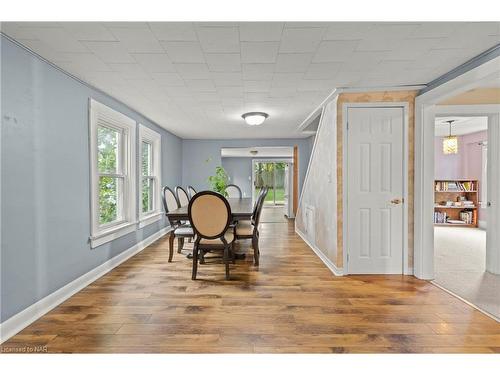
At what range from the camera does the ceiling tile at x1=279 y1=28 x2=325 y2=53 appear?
6.22 ft

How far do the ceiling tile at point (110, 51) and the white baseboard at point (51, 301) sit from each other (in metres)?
2.10

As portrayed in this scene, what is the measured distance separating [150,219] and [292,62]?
3.67 metres

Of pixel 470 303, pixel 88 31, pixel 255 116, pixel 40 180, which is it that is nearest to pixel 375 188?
pixel 470 303

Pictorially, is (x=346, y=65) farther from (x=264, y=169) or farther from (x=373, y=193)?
(x=264, y=169)

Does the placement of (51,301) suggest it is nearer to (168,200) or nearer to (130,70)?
(168,200)

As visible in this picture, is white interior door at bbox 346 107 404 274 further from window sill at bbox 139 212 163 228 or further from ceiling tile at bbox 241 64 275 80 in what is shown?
window sill at bbox 139 212 163 228

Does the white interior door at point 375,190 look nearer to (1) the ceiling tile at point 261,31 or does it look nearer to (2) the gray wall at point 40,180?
(1) the ceiling tile at point 261,31

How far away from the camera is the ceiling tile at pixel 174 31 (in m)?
1.81

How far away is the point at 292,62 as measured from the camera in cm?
240

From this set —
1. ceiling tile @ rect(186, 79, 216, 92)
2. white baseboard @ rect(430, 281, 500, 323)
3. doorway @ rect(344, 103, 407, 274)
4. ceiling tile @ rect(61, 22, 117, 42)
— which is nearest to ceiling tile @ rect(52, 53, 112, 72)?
ceiling tile @ rect(61, 22, 117, 42)

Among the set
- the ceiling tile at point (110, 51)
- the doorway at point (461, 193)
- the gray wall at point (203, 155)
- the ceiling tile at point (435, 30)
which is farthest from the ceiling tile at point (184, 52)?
the gray wall at point (203, 155)

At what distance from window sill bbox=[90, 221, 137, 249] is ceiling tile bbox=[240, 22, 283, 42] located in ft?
8.52
